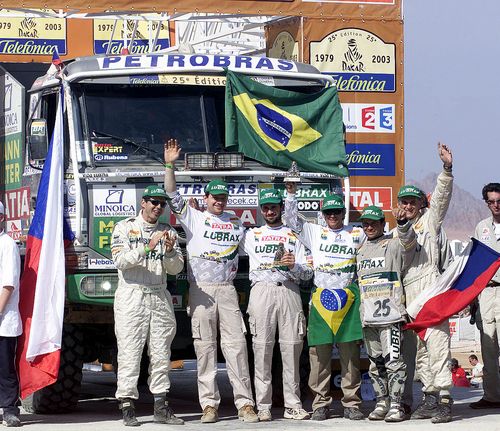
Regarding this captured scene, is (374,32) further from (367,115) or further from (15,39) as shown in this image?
(15,39)

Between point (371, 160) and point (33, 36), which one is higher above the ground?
point (33, 36)

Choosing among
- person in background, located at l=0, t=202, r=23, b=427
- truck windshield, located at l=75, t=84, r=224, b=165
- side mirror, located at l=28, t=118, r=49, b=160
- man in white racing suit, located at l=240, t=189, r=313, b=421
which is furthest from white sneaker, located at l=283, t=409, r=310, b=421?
side mirror, located at l=28, t=118, r=49, b=160

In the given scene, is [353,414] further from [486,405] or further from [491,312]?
[491,312]

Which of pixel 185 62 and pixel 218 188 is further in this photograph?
pixel 185 62

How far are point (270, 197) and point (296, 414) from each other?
201 cm

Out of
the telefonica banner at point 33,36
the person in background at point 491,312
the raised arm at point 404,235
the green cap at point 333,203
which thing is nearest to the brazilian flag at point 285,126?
the green cap at point 333,203

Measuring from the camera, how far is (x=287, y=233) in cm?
1165

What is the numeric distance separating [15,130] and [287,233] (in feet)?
11.5

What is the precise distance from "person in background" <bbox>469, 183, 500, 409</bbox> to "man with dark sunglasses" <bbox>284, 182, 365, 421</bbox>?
137 cm

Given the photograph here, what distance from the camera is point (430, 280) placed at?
11531 millimetres

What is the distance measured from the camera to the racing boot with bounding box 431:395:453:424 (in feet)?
36.2

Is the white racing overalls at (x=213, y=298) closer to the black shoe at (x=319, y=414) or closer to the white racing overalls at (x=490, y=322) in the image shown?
the black shoe at (x=319, y=414)

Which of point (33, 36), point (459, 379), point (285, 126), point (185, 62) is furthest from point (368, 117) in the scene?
point (33, 36)

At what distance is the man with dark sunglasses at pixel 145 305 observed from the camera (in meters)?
11.0
